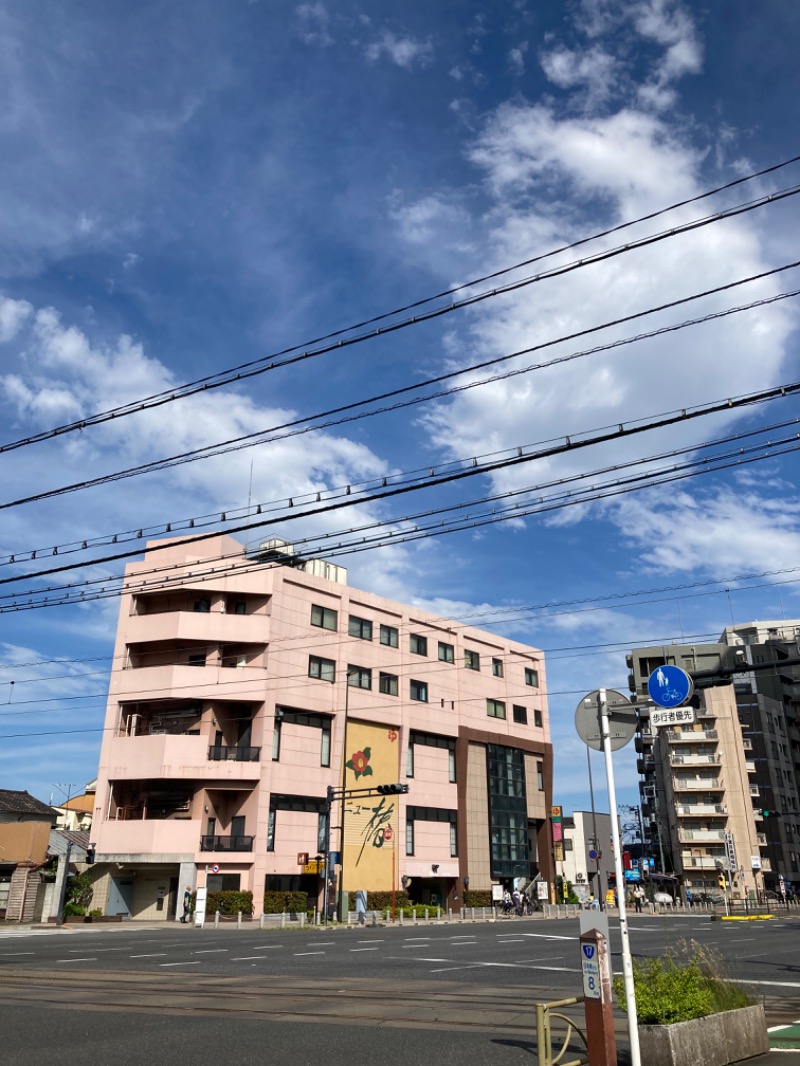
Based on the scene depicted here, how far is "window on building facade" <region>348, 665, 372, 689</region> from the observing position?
54781 mm

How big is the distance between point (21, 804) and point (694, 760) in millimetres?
58611

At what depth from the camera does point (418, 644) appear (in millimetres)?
61062

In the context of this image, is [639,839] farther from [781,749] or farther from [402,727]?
[402,727]

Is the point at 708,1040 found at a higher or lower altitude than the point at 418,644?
lower

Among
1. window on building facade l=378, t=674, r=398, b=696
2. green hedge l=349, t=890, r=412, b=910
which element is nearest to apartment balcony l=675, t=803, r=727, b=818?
green hedge l=349, t=890, r=412, b=910

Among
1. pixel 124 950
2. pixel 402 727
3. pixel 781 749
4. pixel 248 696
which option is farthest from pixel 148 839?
pixel 781 749

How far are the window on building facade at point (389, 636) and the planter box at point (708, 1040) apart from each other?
50072mm

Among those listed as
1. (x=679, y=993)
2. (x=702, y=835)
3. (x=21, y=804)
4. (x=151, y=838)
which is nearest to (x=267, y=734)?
(x=151, y=838)

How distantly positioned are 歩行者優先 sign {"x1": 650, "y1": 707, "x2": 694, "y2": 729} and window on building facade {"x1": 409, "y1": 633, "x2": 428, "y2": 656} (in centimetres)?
5115

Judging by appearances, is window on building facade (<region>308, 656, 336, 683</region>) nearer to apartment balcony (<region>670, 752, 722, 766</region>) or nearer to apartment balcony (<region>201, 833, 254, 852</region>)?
apartment balcony (<region>201, 833, 254, 852</region>)

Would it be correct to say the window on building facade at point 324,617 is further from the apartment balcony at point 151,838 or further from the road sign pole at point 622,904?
the road sign pole at point 622,904

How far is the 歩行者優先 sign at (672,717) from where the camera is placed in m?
9.20

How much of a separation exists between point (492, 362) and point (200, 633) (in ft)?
132

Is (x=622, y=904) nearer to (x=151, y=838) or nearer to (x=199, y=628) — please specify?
(x=151, y=838)
